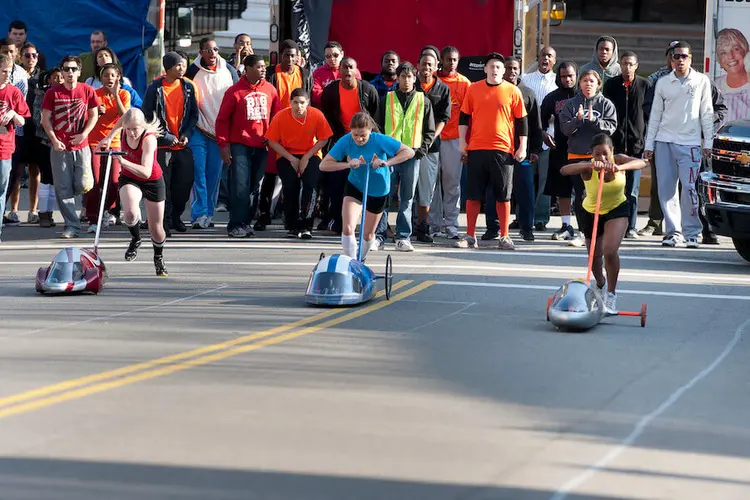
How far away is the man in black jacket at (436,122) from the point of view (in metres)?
17.6

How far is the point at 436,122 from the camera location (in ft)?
57.7

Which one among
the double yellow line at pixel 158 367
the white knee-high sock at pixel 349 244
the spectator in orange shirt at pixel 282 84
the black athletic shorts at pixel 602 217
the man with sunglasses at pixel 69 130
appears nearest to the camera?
the double yellow line at pixel 158 367

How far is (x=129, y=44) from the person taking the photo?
22.5 meters

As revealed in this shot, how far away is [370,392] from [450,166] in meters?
9.70

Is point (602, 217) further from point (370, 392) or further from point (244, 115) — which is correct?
point (244, 115)

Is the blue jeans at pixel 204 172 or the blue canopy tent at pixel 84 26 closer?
the blue jeans at pixel 204 172

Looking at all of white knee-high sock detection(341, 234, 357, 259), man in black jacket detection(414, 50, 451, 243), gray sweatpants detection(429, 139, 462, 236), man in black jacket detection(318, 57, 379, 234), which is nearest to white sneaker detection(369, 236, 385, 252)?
man in black jacket detection(414, 50, 451, 243)

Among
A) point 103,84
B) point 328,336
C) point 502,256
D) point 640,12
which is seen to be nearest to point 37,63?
point 103,84

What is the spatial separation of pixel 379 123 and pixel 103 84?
3.58 m

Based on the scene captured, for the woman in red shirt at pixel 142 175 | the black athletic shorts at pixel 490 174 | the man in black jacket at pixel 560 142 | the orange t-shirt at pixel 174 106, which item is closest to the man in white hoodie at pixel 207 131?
the orange t-shirt at pixel 174 106

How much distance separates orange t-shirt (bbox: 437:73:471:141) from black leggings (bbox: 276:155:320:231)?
1661 mm

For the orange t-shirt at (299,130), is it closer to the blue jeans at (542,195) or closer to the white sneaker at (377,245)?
the white sneaker at (377,245)

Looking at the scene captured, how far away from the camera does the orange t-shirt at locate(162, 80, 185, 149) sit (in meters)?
18.1

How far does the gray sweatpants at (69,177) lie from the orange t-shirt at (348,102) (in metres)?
3.18
